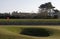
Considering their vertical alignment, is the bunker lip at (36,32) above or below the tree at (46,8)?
below

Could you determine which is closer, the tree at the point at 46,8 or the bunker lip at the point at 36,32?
the bunker lip at the point at 36,32

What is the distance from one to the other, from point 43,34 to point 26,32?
2.67m

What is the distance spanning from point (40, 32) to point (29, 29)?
6.12 ft

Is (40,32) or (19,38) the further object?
(40,32)

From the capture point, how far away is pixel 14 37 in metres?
20.1

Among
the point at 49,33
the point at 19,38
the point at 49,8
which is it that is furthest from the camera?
the point at 49,8

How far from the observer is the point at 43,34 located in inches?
1062

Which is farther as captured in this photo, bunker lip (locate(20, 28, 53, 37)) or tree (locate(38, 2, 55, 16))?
tree (locate(38, 2, 55, 16))

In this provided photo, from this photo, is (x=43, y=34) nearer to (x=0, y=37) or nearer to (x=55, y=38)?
(x=55, y=38)

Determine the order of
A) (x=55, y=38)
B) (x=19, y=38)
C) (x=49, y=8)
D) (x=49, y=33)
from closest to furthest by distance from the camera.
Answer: (x=19, y=38)
(x=55, y=38)
(x=49, y=33)
(x=49, y=8)

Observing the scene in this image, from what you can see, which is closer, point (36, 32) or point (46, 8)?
point (36, 32)

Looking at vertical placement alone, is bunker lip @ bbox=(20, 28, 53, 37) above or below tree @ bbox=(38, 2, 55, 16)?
below

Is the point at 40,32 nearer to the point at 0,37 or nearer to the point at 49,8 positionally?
the point at 0,37

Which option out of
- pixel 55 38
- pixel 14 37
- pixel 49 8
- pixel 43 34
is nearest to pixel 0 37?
pixel 14 37
